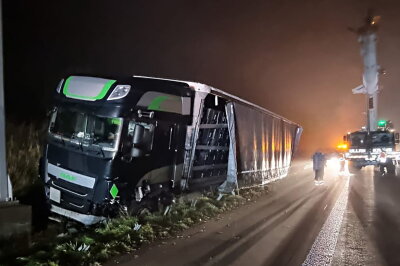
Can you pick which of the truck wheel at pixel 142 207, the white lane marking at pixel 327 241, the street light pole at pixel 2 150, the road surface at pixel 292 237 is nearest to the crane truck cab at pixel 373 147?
the road surface at pixel 292 237

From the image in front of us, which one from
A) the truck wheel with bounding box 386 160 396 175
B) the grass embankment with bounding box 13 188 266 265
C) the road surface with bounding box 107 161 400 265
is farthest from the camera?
the truck wheel with bounding box 386 160 396 175

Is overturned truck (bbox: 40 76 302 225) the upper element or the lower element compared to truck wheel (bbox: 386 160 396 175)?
upper

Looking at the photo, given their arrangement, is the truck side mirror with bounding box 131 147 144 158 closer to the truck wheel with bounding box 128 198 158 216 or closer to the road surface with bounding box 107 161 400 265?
the truck wheel with bounding box 128 198 158 216

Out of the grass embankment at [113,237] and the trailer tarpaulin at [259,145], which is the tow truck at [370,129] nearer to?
the trailer tarpaulin at [259,145]

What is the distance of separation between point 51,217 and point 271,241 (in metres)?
4.16

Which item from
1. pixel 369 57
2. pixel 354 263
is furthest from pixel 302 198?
pixel 369 57

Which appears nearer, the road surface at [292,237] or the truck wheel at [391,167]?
the road surface at [292,237]

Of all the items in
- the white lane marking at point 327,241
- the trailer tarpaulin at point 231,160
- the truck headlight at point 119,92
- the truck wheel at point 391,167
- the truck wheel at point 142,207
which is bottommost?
the white lane marking at point 327,241

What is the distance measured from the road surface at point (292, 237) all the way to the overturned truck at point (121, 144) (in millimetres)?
1228

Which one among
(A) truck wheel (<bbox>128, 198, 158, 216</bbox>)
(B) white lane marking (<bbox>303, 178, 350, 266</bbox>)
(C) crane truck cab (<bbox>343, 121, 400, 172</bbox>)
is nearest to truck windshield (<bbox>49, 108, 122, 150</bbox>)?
(A) truck wheel (<bbox>128, 198, 158, 216</bbox>)

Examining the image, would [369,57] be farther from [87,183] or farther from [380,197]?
[87,183]

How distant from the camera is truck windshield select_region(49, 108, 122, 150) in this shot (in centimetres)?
725

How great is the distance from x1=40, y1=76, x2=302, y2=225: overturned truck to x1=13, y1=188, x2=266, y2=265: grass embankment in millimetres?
350

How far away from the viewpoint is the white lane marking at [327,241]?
239 inches
